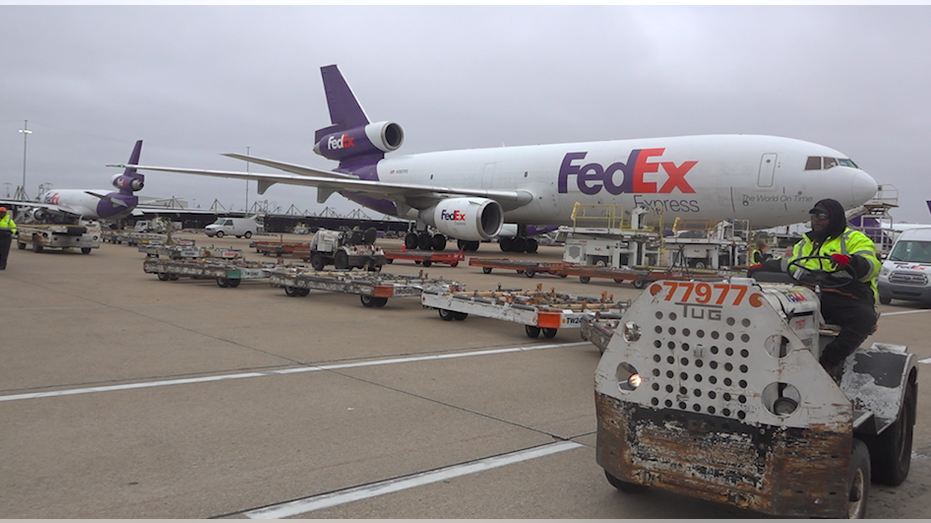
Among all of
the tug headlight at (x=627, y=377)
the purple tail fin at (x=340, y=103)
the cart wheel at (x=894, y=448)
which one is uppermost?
the purple tail fin at (x=340, y=103)

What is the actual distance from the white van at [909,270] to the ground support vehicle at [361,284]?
10.8m

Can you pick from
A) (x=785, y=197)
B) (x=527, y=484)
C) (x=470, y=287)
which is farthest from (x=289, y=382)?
(x=785, y=197)

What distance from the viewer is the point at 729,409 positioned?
336 centimetres

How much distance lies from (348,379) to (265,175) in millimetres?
21178

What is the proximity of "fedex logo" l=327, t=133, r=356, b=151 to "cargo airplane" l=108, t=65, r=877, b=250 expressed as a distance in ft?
0.21

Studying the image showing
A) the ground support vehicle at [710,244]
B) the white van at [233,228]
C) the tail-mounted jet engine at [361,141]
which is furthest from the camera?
the white van at [233,228]

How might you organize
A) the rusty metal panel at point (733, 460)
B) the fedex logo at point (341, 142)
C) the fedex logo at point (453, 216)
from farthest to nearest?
the fedex logo at point (341, 142) < the fedex logo at point (453, 216) < the rusty metal panel at point (733, 460)

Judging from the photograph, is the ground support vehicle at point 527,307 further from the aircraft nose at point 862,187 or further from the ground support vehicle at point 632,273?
the aircraft nose at point 862,187

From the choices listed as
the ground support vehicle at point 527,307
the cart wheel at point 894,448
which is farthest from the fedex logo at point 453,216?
the cart wheel at point 894,448

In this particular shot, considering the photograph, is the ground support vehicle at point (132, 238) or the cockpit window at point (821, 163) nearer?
the cockpit window at point (821, 163)

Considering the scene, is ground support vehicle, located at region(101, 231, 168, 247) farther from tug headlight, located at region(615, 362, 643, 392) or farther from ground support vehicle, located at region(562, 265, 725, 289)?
tug headlight, located at region(615, 362, 643, 392)

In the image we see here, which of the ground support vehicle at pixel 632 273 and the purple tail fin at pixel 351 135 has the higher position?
the purple tail fin at pixel 351 135

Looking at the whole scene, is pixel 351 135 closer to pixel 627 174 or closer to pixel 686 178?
pixel 627 174

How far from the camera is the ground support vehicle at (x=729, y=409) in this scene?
3215 millimetres
